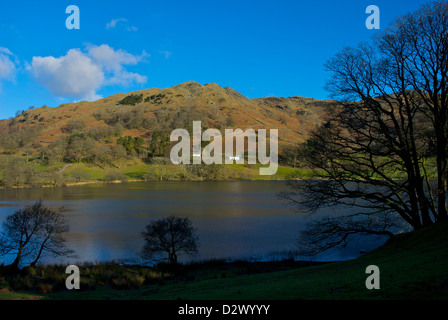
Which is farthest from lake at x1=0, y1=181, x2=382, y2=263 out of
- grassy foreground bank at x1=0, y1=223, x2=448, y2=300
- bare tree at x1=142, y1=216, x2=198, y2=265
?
grassy foreground bank at x1=0, y1=223, x2=448, y2=300

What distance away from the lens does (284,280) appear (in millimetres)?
10945

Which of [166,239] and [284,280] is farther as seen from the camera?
[166,239]

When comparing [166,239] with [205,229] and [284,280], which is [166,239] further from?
[284,280]

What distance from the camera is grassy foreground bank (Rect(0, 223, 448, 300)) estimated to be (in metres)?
6.90

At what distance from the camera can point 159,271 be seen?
17.5 metres

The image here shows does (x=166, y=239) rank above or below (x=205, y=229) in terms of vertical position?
above

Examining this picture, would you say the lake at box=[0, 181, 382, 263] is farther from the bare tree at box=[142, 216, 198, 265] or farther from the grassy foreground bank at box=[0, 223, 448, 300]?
the grassy foreground bank at box=[0, 223, 448, 300]

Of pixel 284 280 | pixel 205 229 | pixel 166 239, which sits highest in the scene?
pixel 284 280

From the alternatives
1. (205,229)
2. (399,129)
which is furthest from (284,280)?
(205,229)

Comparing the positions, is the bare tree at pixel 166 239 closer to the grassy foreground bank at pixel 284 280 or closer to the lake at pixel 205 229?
the grassy foreground bank at pixel 284 280

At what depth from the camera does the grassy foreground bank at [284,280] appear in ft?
22.6

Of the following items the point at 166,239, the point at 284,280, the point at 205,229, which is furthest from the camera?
the point at 205,229
